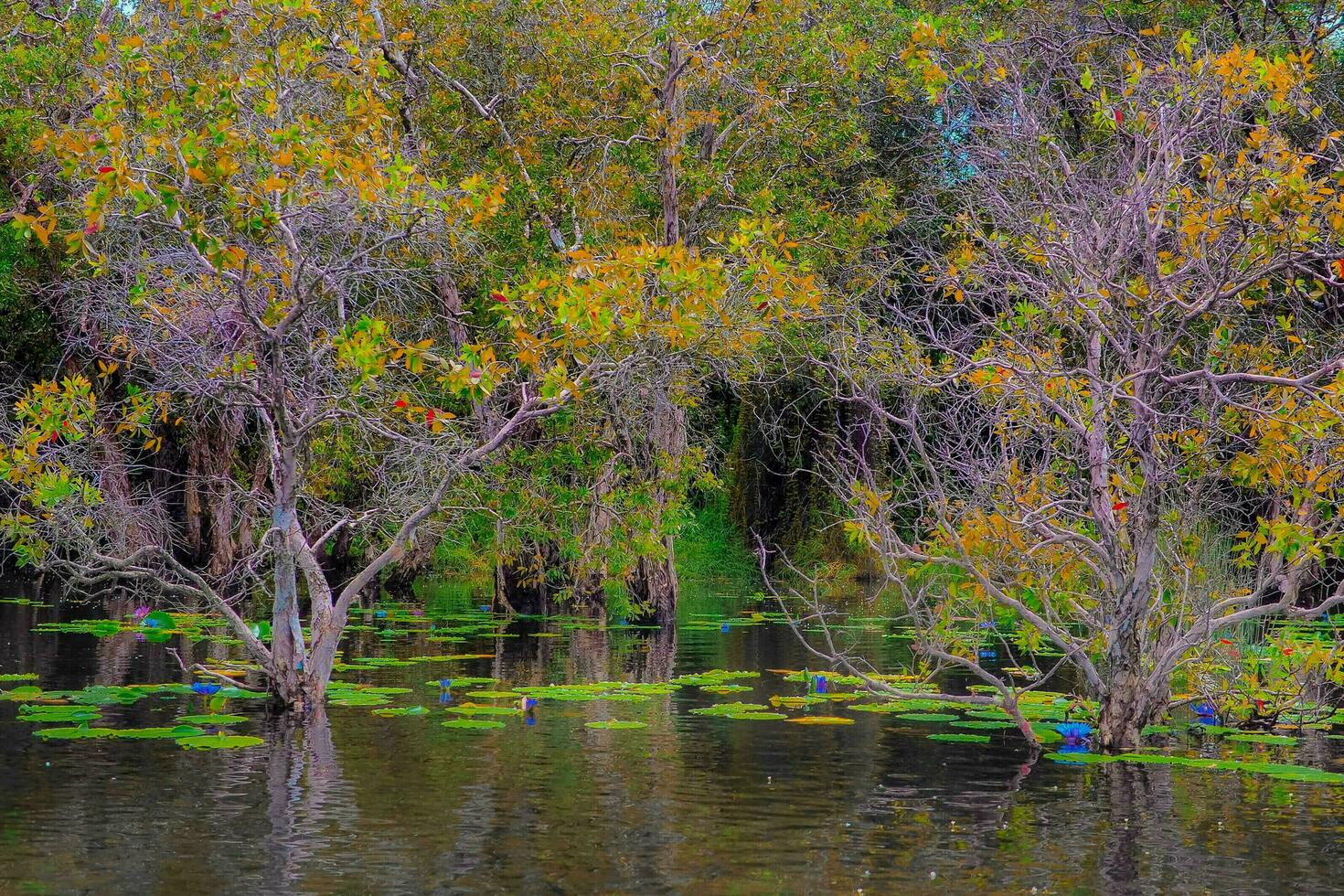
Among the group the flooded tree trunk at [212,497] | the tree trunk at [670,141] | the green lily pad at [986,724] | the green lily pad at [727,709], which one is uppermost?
the tree trunk at [670,141]

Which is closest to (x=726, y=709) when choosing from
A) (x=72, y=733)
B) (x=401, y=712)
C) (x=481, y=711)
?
(x=481, y=711)

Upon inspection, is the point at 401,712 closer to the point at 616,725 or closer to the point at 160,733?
the point at 616,725

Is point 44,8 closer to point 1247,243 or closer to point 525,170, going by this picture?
point 525,170

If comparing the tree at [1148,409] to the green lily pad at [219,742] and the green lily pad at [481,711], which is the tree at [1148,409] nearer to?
the green lily pad at [481,711]

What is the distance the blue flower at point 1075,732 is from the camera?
1267 cm

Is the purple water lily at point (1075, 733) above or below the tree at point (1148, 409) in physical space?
below

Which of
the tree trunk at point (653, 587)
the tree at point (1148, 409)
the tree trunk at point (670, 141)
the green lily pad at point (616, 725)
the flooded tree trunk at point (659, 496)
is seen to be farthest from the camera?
the tree trunk at point (653, 587)

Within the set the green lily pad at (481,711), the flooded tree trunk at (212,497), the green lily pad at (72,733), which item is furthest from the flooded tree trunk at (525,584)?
the green lily pad at (72,733)

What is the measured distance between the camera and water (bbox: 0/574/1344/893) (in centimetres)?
805

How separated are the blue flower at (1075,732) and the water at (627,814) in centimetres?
47

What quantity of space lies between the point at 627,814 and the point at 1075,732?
479 cm

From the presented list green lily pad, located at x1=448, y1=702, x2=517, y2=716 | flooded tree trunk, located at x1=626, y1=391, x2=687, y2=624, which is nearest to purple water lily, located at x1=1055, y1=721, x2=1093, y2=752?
green lily pad, located at x1=448, y1=702, x2=517, y2=716

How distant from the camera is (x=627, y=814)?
384 inches

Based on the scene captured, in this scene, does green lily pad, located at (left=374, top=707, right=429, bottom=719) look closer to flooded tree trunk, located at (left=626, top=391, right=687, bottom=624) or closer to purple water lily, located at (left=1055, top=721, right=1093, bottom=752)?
purple water lily, located at (left=1055, top=721, right=1093, bottom=752)
